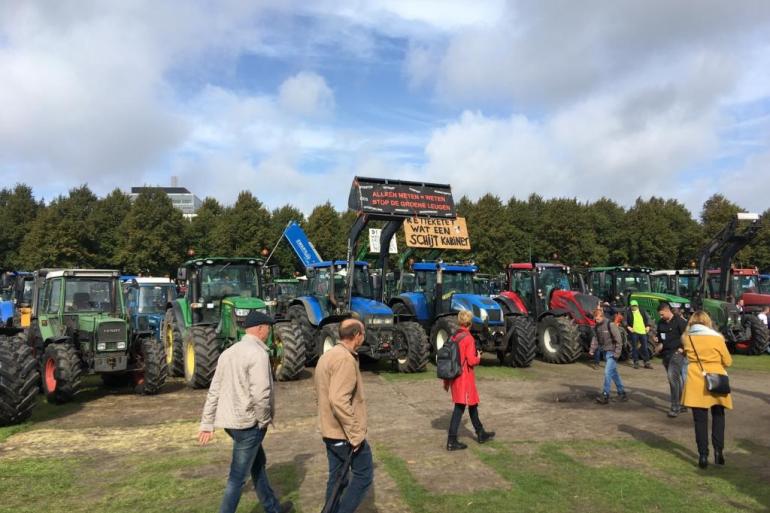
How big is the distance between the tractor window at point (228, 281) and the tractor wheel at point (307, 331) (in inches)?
54.8

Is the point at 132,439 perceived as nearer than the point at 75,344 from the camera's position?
Yes

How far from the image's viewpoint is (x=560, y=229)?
4066 centimetres

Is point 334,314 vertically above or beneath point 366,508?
above

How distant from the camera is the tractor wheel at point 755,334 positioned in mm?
15570

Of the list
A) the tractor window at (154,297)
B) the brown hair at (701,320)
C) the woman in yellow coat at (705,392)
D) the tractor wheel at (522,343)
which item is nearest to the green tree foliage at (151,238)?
the tractor window at (154,297)

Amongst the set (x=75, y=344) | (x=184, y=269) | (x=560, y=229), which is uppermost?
(x=560, y=229)

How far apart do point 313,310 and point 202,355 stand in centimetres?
325

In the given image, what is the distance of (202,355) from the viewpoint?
998cm

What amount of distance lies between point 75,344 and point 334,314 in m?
4.94

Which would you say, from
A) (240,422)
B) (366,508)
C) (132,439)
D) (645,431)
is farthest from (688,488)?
(132,439)

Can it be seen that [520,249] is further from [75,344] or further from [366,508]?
[366,508]

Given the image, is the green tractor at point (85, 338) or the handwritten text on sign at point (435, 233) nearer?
the green tractor at point (85, 338)

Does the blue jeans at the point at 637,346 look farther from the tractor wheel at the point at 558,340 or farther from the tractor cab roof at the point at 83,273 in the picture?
the tractor cab roof at the point at 83,273

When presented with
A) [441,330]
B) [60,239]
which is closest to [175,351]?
[441,330]
